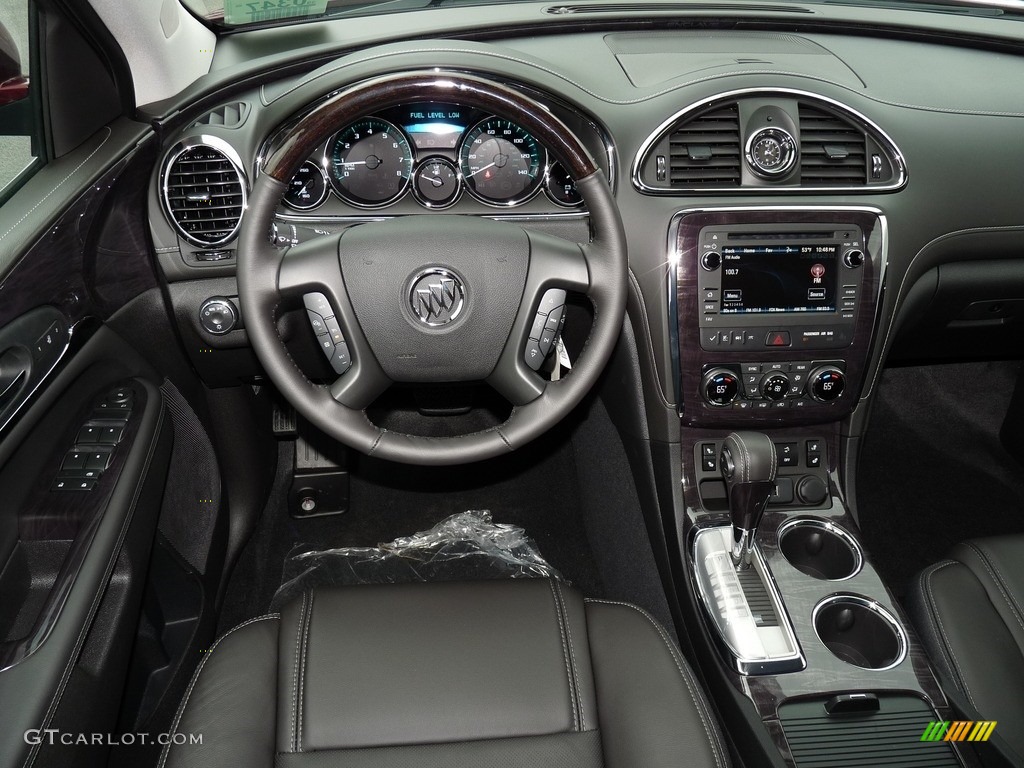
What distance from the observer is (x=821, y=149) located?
68.7 inches

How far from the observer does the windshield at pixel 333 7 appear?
5.79ft

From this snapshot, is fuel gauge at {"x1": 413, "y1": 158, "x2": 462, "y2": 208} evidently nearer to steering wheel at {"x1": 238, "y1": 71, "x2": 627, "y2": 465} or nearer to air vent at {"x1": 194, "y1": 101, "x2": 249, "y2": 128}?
steering wheel at {"x1": 238, "y1": 71, "x2": 627, "y2": 465}

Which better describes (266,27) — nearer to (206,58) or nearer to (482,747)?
(206,58)

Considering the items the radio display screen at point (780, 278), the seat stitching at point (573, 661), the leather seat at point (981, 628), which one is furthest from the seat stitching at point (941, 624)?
the seat stitching at point (573, 661)

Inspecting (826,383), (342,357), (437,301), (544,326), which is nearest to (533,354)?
(544,326)

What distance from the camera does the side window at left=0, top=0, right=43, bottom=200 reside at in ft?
4.58

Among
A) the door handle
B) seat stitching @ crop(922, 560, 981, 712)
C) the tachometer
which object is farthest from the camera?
the tachometer

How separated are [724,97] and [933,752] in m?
1.25

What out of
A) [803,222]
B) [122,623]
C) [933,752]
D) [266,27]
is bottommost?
[933,752]

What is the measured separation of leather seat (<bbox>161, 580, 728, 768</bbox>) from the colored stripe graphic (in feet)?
1.36

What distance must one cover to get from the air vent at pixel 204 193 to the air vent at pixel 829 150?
1.17 metres

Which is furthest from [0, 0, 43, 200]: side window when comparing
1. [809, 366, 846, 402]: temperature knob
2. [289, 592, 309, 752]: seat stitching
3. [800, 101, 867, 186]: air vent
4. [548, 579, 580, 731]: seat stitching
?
[809, 366, 846, 402]: temperature knob

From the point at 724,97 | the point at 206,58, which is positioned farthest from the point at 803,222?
the point at 206,58

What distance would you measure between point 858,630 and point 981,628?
23cm
